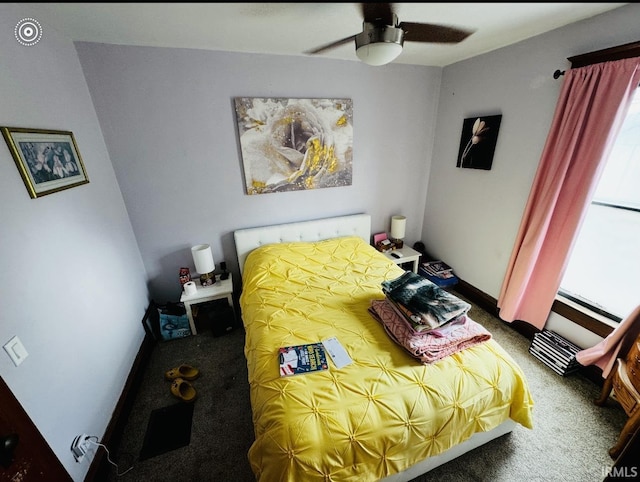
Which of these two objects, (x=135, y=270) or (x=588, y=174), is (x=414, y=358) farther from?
(x=135, y=270)

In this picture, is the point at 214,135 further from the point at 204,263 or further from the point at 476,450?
the point at 476,450

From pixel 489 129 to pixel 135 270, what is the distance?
3452mm

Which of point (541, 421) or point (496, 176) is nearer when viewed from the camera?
point (541, 421)

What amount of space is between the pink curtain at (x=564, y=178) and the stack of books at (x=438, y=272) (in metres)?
0.66

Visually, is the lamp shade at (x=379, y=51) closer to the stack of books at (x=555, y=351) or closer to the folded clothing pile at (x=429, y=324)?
the folded clothing pile at (x=429, y=324)

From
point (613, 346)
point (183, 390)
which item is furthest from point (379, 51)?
point (183, 390)

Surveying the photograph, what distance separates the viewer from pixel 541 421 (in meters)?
1.87

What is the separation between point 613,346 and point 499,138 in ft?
5.87

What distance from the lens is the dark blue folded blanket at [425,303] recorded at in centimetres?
165

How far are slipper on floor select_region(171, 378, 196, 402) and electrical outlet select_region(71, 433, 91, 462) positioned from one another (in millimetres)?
548

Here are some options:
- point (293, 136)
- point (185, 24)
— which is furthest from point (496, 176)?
Result: point (185, 24)

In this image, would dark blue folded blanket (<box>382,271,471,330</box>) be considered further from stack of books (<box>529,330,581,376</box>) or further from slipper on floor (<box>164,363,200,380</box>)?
slipper on floor (<box>164,363,200,380</box>)

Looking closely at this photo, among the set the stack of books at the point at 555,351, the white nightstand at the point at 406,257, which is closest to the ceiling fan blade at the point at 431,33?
the white nightstand at the point at 406,257

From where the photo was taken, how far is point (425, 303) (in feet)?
5.63
